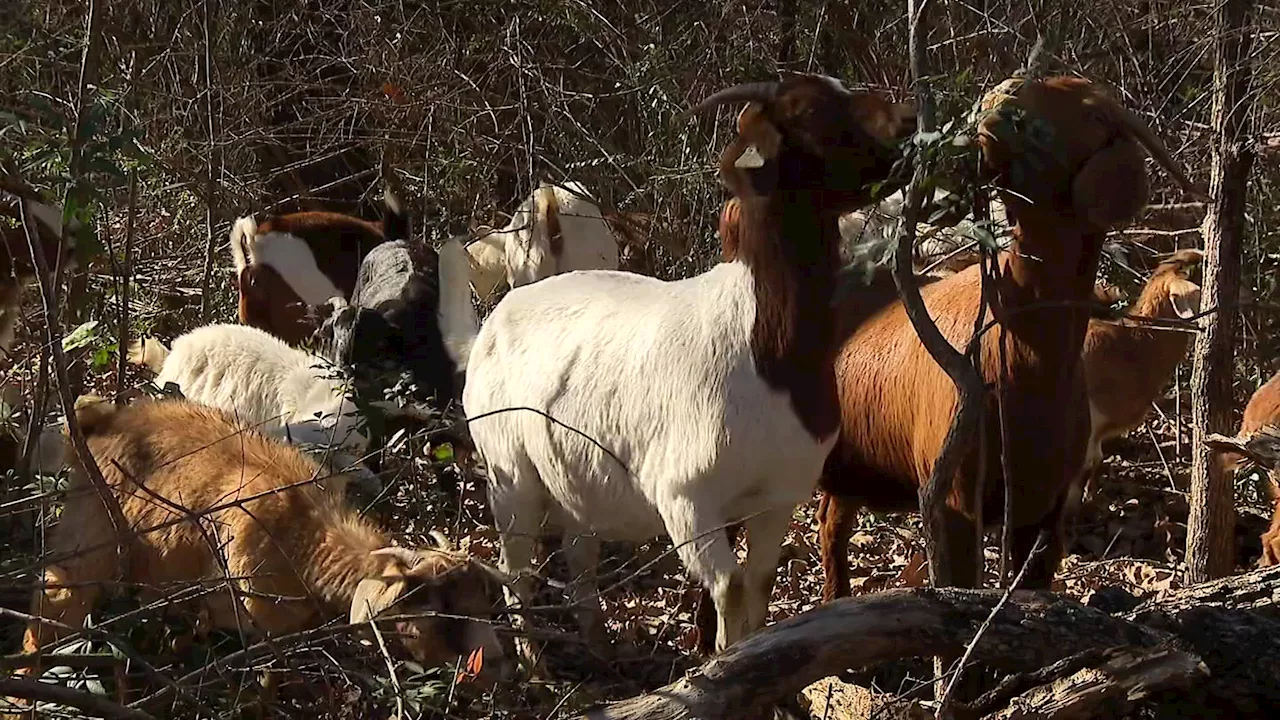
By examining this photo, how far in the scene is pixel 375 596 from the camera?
4340 mm

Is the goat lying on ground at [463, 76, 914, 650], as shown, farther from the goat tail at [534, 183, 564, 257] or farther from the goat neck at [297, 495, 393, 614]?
the goat tail at [534, 183, 564, 257]

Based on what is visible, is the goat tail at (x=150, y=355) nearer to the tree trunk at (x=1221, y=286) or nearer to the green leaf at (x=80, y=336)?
the green leaf at (x=80, y=336)

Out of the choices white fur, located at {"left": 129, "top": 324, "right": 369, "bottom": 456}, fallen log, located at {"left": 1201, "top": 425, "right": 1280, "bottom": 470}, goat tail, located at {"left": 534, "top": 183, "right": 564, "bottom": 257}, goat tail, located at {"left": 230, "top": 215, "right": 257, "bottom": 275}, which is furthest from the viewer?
goat tail, located at {"left": 230, "top": 215, "right": 257, "bottom": 275}

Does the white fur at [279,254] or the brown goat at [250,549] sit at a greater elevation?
the white fur at [279,254]

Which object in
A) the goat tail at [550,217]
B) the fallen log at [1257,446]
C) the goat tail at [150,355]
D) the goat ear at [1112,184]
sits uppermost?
the goat tail at [550,217]

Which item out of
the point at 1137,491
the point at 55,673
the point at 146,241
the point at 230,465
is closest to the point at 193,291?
the point at 146,241

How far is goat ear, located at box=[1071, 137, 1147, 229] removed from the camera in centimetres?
432

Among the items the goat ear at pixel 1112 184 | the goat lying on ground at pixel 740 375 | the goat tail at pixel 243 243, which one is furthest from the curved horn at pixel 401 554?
the goat tail at pixel 243 243

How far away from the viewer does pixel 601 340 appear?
17.2 ft

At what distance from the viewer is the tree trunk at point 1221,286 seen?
17.8ft

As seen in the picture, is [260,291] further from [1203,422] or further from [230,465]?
[1203,422]

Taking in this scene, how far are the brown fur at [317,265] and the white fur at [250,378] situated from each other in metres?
2.03

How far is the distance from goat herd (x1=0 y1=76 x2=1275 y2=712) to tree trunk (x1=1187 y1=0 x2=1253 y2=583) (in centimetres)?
77

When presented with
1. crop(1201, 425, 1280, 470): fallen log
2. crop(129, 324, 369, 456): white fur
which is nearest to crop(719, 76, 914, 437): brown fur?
crop(1201, 425, 1280, 470): fallen log
